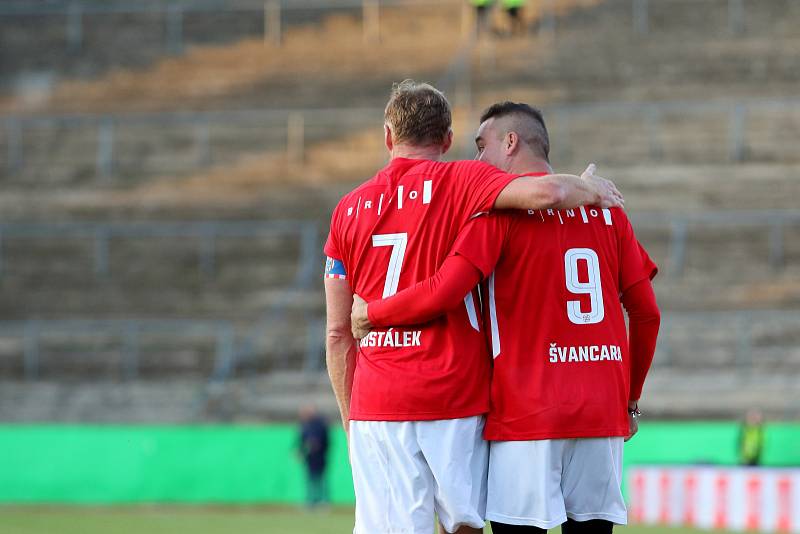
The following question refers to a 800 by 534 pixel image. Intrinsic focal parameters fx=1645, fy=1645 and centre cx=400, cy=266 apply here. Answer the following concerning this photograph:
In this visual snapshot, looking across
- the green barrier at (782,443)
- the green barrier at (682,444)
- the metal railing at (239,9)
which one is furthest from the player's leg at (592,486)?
the metal railing at (239,9)

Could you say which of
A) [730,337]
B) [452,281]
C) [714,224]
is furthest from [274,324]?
[452,281]

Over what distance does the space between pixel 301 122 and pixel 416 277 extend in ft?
82.2

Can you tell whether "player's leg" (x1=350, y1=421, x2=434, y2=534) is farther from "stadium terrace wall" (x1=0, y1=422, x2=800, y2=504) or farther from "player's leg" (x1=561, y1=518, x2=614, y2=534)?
"stadium terrace wall" (x1=0, y1=422, x2=800, y2=504)

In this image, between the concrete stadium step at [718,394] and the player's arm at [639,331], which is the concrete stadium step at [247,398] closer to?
the concrete stadium step at [718,394]

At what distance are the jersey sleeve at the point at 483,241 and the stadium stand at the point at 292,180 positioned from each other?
18.0m

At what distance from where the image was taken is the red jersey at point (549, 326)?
5977 millimetres

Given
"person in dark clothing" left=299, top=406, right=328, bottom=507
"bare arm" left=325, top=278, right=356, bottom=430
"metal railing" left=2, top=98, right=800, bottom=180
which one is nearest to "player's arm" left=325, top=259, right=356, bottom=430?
"bare arm" left=325, top=278, right=356, bottom=430

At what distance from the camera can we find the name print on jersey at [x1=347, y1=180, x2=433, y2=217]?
6.05m

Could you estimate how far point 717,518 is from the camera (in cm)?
1808

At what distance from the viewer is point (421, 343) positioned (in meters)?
6.00

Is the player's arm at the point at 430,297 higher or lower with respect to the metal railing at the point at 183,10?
lower

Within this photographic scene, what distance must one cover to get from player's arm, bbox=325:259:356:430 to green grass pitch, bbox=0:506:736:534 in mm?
8425

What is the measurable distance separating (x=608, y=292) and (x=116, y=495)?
57.6 feet

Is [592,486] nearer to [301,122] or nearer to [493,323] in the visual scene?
[493,323]
